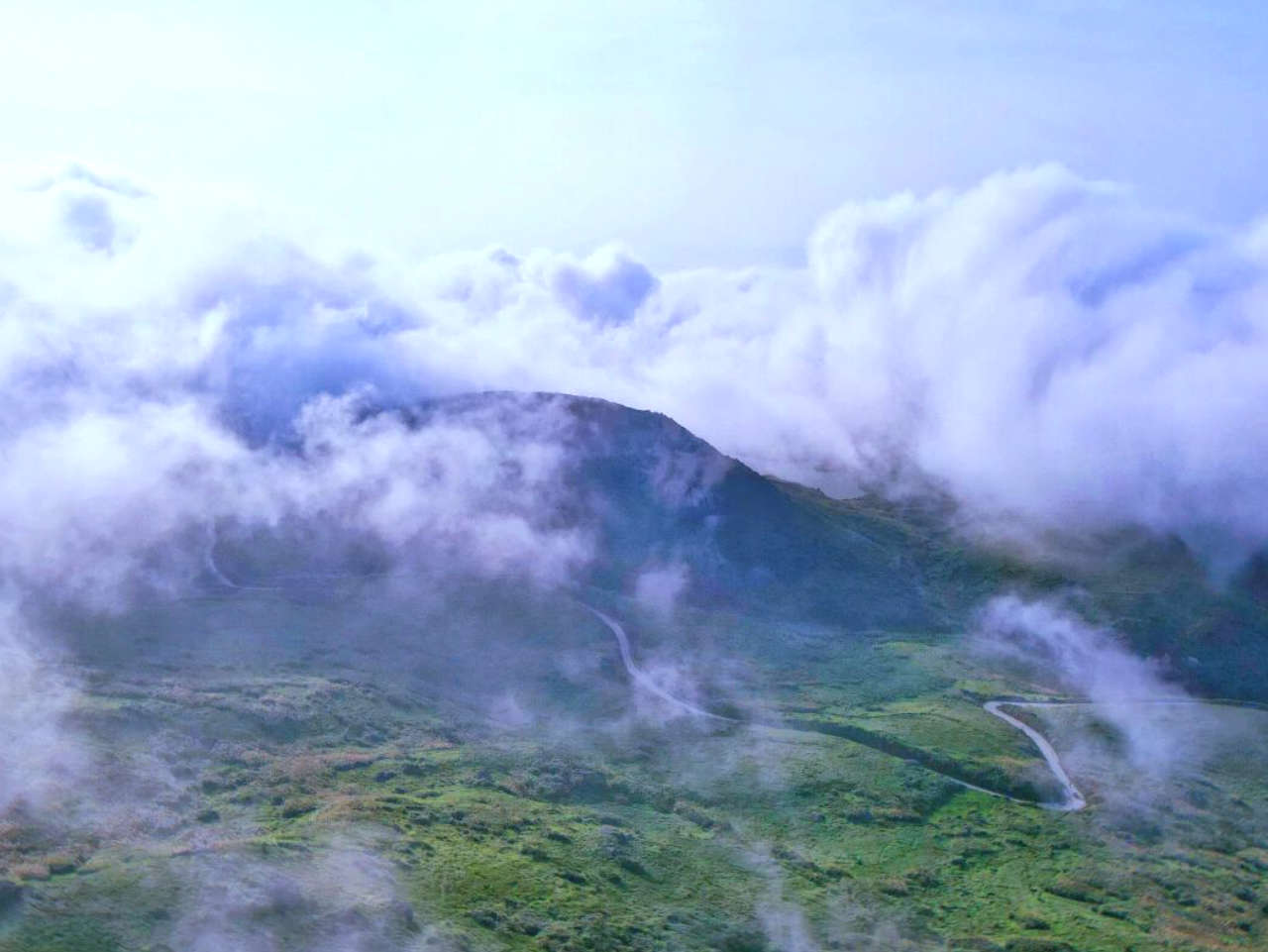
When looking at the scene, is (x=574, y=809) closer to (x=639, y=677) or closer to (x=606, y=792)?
(x=606, y=792)

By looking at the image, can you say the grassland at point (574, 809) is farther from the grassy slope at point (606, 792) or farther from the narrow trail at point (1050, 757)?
the narrow trail at point (1050, 757)

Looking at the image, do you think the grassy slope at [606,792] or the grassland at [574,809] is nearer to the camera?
the grassland at [574,809]

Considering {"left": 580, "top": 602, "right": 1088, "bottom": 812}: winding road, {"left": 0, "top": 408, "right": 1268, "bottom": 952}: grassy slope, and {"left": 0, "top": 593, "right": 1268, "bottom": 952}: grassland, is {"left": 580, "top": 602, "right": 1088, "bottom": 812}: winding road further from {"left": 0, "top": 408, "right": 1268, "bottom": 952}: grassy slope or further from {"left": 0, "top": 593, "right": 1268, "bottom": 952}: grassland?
{"left": 0, "top": 593, "right": 1268, "bottom": 952}: grassland

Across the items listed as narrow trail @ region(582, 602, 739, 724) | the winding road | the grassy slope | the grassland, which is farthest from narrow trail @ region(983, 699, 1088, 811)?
narrow trail @ region(582, 602, 739, 724)

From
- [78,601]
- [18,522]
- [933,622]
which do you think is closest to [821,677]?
[933,622]

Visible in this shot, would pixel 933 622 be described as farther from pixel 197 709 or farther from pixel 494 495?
pixel 197 709

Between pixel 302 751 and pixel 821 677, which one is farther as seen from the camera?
pixel 821 677

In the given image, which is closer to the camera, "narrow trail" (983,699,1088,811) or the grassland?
the grassland

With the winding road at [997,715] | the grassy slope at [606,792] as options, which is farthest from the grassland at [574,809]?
the winding road at [997,715]
